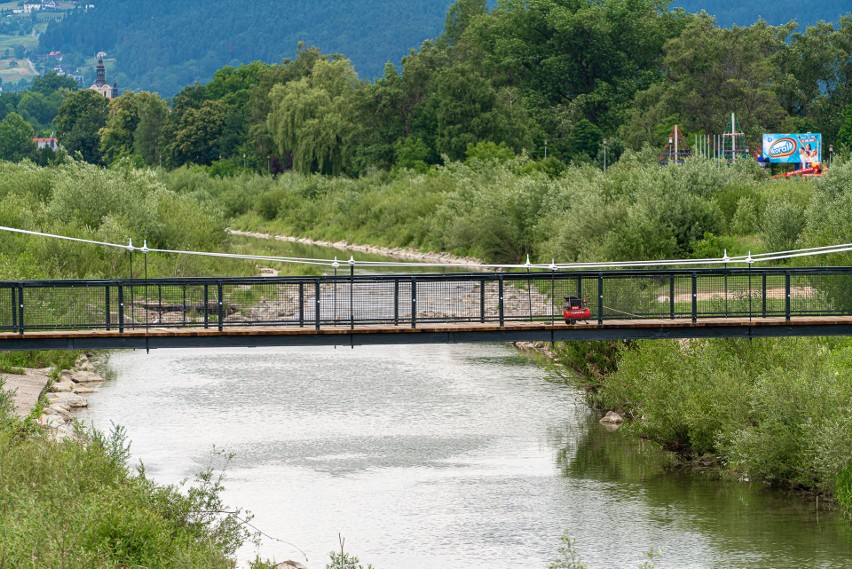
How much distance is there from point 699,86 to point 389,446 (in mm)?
82485

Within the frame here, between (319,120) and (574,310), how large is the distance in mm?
90977

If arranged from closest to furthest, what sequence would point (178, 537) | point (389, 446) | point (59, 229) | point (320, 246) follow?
point (178, 537), point (389, 446), point (59, 229), point (320, 246)

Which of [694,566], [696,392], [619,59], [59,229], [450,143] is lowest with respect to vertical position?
[694,566]

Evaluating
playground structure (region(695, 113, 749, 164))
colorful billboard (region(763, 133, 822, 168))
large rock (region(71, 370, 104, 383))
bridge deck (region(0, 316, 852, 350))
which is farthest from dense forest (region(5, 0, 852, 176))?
bridge deck (region(0, 316, 852, 350))

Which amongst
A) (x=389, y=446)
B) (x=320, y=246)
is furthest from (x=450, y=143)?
(x=389, y=446)

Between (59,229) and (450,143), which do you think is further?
(450,143)

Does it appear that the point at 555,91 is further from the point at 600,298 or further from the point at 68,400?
the point at 600,298

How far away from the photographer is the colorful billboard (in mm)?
87188

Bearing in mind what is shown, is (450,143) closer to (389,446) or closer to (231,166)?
(231,166)

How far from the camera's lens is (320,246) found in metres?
95.9

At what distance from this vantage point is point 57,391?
39312 millimetres

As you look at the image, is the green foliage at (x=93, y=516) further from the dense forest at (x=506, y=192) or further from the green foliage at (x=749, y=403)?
→ the green foliage at (x=749, y=403)

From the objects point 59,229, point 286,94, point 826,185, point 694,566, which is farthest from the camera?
point 286,94

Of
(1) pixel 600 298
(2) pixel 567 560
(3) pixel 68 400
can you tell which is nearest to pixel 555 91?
(3) pixel 68 400
